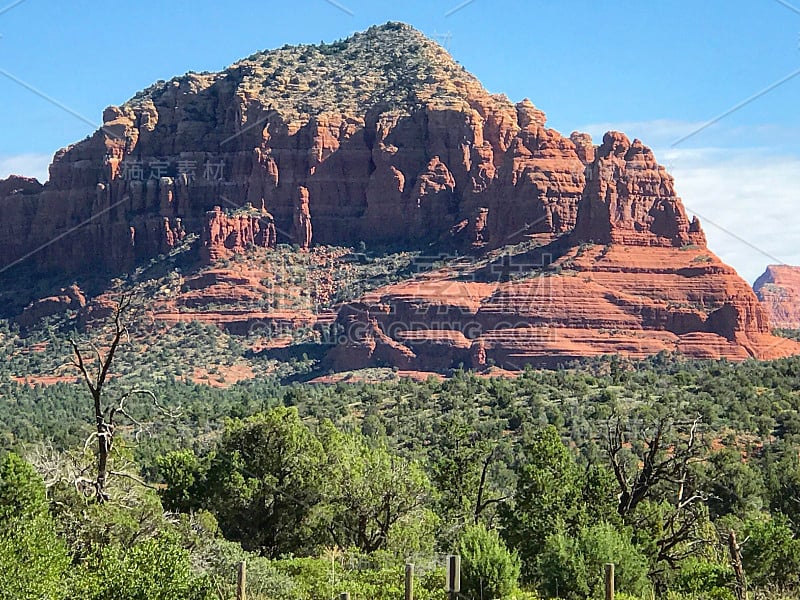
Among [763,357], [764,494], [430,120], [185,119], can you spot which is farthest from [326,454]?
[185,119]

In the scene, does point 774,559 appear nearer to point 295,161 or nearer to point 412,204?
point 412,204

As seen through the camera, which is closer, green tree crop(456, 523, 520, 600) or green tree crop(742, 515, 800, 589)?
green tree crop(456, 523, 520, 600)

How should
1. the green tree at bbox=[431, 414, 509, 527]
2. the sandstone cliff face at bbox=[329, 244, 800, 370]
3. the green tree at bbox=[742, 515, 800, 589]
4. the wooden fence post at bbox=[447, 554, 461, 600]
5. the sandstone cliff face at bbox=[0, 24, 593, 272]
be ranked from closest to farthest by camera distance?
the wooden fence post at bbox=[447, 554, 461, 600], the green tree at bbox=[742, 515, 800, 589], the green tree at bbox=[431, 414, 509, 527], the sandstone cliff face at bbox=[329, 244, 800, 370], the sandstone cliff face at bbox=[0, 24, 593, 272]

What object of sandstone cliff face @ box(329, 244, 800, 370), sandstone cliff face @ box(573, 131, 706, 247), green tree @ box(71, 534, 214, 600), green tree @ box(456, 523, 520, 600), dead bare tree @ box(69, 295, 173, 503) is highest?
sandstone cliff face @ box(573, 131, 706, 247)

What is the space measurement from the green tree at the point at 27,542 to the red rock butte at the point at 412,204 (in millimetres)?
79709

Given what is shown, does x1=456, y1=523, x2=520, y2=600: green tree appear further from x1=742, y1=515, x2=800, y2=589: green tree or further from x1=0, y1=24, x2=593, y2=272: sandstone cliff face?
x1=0, y1=24, x2=593, y2=272: sandstone cliff face

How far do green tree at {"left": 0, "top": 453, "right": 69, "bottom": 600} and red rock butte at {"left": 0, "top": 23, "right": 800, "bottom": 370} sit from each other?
79709 millimetres

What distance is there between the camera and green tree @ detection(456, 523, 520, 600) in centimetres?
Answer: 2511

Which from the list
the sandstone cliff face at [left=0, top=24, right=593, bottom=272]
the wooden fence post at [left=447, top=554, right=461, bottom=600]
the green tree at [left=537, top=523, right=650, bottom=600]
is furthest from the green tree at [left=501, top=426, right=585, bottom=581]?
the sandstone cliff face at [left=0, top=24, right=593, bottom=272]

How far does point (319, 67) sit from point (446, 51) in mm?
16386

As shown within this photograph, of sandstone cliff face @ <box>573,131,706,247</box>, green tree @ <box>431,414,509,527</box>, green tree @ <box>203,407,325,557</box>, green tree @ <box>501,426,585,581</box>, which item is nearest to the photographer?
green tree @ <box>501,426,585,581</box>

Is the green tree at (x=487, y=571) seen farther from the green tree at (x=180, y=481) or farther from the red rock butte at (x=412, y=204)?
the red rock butte at (x=412, y=204)

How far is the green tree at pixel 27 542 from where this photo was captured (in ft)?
61.6

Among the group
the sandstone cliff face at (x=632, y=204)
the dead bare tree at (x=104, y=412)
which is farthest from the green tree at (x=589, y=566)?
the sandstone cliff face at (x=632, y=204)
